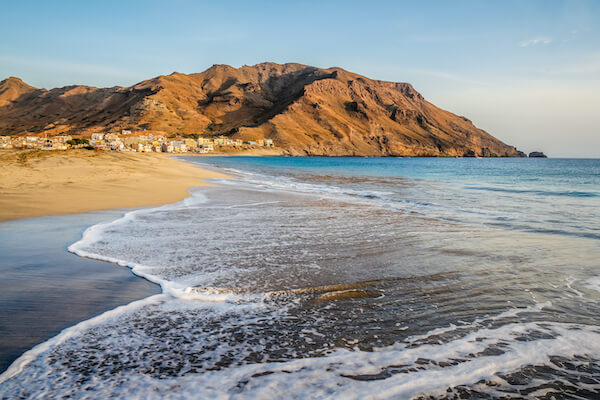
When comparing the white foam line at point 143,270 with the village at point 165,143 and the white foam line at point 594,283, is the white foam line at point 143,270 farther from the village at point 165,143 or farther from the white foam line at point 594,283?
the village at point 165,143

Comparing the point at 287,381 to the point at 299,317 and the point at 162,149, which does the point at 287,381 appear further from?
the point at 162,149

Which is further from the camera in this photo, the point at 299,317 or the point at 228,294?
the point at 228,294

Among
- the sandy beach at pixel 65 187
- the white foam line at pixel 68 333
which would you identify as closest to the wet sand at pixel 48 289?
the white foam line at pixel 68 333

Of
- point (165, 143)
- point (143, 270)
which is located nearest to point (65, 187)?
point (143, 270)

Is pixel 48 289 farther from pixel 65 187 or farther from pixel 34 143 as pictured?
pixel 34 143

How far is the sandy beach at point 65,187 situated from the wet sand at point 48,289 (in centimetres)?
407

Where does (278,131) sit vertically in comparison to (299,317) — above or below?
above

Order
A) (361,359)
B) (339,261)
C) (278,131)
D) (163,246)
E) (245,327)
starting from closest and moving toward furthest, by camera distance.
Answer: (361,359), (245,327), (339,261), (163,246), (278,131)

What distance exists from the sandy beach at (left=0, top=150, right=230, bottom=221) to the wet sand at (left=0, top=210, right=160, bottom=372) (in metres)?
4.07

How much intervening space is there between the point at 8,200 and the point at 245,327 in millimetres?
12080

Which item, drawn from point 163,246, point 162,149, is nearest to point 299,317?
point 163,246

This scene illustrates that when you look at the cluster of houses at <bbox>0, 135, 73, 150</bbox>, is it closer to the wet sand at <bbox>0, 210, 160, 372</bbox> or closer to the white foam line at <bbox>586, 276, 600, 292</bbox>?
the wet sand at <bbox>0, 210, 160, 372</bbox>

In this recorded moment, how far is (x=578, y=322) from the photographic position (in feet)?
12.9

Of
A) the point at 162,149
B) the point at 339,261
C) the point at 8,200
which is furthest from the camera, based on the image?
the point at 162,149
